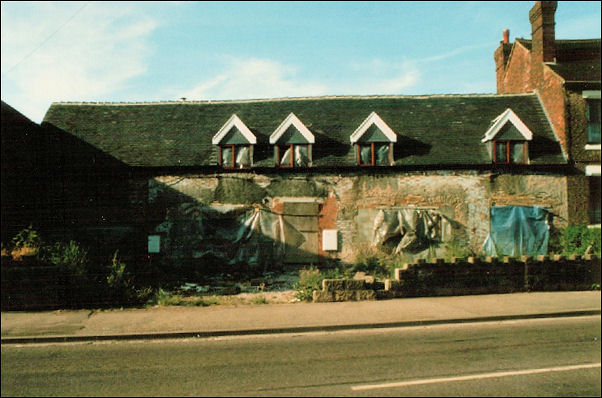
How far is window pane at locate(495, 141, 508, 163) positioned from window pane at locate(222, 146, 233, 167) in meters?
11.3

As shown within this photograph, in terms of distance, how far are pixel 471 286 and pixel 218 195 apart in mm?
10350

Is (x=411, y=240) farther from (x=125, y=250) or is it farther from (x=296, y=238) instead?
(x=125, y=250)

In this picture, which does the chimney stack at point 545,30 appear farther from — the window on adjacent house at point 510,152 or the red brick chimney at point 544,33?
the window on adjacent house at point 510,152

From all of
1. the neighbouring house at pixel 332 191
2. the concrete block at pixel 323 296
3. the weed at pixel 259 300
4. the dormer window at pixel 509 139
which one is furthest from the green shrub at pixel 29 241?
the dormer window at pixel 509 139

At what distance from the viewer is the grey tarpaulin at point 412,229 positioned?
16.6 m

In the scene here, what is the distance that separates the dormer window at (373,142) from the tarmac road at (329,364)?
401 inches

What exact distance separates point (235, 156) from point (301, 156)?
2847 millimetres

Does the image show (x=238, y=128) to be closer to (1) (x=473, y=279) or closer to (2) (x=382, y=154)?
(2) (x=382, y=154)

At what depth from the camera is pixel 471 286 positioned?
1152cm

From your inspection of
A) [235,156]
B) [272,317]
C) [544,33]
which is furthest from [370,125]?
[272,317]

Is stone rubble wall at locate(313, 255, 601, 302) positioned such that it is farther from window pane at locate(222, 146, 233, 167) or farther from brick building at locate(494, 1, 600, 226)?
window pane at locate(222, 146, 233, 167)

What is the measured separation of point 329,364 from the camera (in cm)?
607

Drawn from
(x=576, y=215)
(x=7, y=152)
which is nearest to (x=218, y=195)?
(x=7, y=152)

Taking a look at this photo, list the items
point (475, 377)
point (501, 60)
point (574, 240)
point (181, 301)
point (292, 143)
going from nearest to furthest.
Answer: point (475, 377)
point (181, 301)
point (574, 240)
point (292, 143)
point (501, 60)
